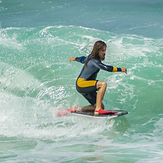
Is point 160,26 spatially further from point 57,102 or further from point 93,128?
point 93,128

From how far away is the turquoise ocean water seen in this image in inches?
173

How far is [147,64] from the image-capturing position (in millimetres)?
9516

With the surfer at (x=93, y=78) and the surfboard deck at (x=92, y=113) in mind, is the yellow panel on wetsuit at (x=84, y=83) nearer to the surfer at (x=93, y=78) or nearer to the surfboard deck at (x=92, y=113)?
the surfer at (x=93, y=78)

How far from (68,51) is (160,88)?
4436 millimetres

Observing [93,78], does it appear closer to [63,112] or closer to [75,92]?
[63,112]

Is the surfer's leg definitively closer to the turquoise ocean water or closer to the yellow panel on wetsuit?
the yellow panel on wetsuit

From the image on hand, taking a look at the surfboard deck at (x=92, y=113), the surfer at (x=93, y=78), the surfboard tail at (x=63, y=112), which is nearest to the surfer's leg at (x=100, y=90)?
the surfer at (x=93, y=78)

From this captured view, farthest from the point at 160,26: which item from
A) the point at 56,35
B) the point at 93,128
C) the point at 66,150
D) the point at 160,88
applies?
the point at 66,150

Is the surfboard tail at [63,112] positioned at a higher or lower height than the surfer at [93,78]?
lower

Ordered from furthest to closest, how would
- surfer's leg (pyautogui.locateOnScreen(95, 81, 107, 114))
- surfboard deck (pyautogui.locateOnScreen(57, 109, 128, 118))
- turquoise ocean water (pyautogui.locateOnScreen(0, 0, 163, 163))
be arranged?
surfboard deck (pyautogui.locateOnScreen(57, 109, 128, 118)), surfer's leg (pyautogui.locateOnScreen(95, 81, 107, 114)), turquoise ocean water (pyautogui.locateOnScreen(0, 0, 163, 163))

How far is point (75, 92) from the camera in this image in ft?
25.3

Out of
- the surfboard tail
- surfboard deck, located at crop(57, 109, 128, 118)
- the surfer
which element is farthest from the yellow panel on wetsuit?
the surfboard tail

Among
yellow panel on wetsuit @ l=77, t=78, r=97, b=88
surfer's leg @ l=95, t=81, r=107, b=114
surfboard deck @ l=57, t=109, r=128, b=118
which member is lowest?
surfboard deck @ l=57, t=109, r=128, b=118

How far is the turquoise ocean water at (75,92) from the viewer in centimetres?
440
